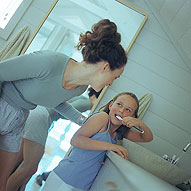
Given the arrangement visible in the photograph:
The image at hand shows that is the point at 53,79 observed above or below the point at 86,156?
above

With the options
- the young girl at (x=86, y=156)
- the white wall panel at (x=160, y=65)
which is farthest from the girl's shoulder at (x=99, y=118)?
the white wall panel at (x=160, y=65)

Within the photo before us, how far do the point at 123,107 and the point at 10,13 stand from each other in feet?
4.38

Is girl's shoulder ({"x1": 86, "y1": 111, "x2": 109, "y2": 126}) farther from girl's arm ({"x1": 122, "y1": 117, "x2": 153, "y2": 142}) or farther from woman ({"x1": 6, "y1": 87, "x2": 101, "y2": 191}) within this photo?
woman ({"x1": 6, "y1": 87, "x2": 101, "y2": 191})

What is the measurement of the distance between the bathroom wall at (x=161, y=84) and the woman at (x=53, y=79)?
0.83 metres


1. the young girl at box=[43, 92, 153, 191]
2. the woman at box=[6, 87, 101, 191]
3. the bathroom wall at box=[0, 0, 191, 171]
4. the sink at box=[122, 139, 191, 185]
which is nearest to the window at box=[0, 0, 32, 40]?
the bathroom wall at box=[0, 0, 191, 171]

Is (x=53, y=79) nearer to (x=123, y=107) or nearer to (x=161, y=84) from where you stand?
(x=123, y=107)

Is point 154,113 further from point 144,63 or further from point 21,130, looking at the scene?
point 21,130

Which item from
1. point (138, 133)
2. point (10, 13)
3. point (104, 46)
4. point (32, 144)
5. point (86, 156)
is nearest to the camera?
point (104, 46)

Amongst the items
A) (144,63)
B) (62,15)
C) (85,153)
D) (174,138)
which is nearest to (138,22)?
(144,63)

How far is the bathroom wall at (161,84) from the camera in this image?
1780 millimetres

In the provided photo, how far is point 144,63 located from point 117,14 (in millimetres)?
460

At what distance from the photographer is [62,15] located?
1.88 meters

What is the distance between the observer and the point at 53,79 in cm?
90

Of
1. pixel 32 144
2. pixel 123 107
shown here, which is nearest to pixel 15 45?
pixel 32 144
